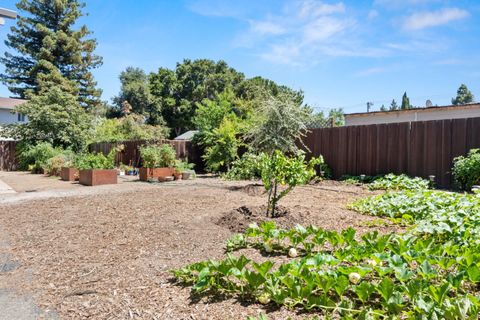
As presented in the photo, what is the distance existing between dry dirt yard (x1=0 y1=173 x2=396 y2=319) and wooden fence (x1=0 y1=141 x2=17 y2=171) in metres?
16.0

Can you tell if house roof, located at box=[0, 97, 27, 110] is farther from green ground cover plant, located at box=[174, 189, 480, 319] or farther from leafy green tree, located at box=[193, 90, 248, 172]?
green ground cover plant, located at box=[174, 189, 480, 319]

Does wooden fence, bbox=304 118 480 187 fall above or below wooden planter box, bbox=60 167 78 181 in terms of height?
above

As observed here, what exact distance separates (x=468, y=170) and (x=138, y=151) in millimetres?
12224

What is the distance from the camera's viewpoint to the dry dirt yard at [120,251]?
6.79 ft

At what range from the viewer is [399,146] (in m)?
8.97

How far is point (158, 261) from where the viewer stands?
112 inches

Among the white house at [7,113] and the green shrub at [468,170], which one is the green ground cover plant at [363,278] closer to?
the green shrub at [468,170]

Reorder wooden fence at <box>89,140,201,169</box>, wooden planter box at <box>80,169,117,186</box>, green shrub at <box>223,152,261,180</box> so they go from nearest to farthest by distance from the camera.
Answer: wooden planter box at <box>80,169,117,186</box> < green shrub at <box>223,152,261,180</box> < wooden fence at <box>89,140,201,169</box>

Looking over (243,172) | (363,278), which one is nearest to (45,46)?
(243,172)

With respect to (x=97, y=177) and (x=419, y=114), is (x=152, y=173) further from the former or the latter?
(x=419, y=114)

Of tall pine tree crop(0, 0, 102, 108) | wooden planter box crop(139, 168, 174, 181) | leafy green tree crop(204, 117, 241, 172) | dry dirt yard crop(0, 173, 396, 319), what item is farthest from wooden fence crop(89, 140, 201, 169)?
tall pine tree crop(0, 0, 102, 108)

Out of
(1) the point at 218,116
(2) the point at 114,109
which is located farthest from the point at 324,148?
(2) the point at 114,109

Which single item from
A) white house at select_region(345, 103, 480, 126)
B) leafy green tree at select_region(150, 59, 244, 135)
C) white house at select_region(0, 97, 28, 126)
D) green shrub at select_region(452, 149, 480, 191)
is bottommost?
green shrub at select_region(452, 149, 480, 191)

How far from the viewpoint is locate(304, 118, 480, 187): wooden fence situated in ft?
26.1
